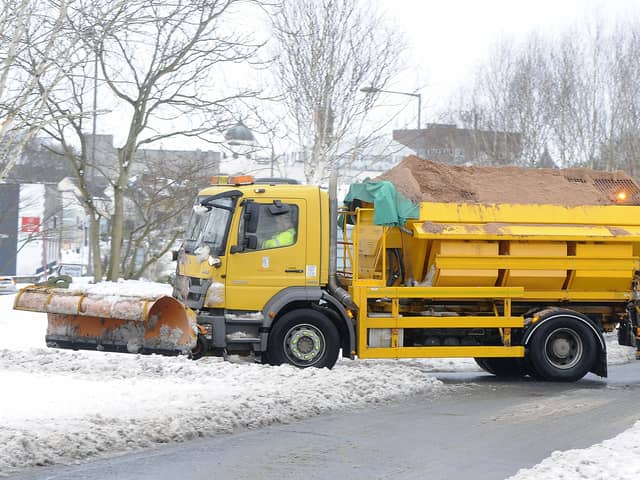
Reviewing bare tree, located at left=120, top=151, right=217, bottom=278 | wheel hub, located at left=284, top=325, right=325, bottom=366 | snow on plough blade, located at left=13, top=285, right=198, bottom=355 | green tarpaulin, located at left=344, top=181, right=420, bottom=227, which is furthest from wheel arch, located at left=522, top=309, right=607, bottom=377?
bare tree, located at left=120, top=151, right=217, bottom=278

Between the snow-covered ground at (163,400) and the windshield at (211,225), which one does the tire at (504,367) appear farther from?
the windshield at (211,225)

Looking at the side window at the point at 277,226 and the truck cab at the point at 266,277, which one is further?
the side window at the point at 277,226

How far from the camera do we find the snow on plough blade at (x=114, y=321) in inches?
492

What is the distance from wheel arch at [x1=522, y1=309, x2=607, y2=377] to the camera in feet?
44.8

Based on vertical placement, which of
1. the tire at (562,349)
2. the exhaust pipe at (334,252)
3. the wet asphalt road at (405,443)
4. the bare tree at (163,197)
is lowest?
the wet asphalt road at (405,443)

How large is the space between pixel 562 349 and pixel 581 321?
0.49 meters

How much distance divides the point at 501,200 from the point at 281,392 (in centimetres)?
480

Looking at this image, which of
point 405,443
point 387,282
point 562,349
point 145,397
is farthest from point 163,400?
point 562,349

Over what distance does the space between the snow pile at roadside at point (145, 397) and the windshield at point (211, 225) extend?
174cm

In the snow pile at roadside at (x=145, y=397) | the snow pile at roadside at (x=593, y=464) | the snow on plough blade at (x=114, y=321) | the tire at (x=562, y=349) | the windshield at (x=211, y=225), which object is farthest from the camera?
the tire at (x=562, y=349)

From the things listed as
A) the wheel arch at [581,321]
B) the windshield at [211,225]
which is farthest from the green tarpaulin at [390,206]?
the wheel arch at [581,321]

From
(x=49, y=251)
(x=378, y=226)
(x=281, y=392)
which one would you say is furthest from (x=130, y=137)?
Result: (x=49, y=251)

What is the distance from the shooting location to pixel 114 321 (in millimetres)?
13188

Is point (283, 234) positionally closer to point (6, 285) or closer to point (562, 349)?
point (562, 349)
